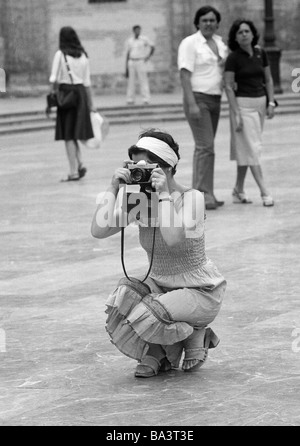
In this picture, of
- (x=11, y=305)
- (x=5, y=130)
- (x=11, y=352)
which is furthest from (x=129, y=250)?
(x=5, y=130)

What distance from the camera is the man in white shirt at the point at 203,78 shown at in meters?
10.7

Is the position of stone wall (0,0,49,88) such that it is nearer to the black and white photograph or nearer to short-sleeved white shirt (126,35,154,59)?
short-sleeved white shirt (126,35,154,59)

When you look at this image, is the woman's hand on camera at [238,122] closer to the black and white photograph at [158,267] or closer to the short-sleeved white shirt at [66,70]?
the black and white photograph at [158,267]

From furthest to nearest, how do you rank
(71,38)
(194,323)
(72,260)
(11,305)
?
1. (71,38)
2. (72,260)
3. (11,305)
4. (194,323)

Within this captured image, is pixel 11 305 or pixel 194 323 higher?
pixel 194 323

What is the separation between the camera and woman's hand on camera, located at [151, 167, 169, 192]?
530cm

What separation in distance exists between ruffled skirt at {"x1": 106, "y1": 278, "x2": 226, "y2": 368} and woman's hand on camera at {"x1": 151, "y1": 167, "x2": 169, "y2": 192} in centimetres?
48

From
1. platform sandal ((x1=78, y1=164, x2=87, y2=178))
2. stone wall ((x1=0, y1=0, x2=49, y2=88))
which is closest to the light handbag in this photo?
platform sandal ((x1=78, y1=164, x2=87, y2=178))

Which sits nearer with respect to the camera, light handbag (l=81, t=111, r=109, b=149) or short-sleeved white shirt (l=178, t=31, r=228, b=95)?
short-sleeved white shirt (l=178, t=31, r=228, b=95)

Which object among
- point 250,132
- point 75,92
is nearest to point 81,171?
point 75,92

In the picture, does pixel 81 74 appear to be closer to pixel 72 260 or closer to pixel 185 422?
pixel 72 260

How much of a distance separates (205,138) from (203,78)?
521 millimetres

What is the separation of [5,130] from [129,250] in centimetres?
1192

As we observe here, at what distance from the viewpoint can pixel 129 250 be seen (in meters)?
9.08
